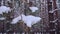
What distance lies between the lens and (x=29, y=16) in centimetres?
455

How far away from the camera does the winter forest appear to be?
4.55 m

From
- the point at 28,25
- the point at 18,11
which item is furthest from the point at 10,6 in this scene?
the point at 28,25

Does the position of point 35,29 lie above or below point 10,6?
below

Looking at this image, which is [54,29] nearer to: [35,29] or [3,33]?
[35,29]

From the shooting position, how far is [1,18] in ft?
14.9

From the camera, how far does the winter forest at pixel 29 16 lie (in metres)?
4.55


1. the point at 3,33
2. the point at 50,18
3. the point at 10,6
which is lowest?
the point at 3,33

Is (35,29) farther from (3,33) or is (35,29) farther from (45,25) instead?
(3,33)

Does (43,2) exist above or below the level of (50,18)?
above

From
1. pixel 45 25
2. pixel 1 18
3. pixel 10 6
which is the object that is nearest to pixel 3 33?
pixel 1 18

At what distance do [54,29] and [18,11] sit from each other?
35.4 inches

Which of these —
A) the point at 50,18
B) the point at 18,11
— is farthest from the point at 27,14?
the point at 50,18

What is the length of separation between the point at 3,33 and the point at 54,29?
3.75ft

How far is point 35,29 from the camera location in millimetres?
4594
